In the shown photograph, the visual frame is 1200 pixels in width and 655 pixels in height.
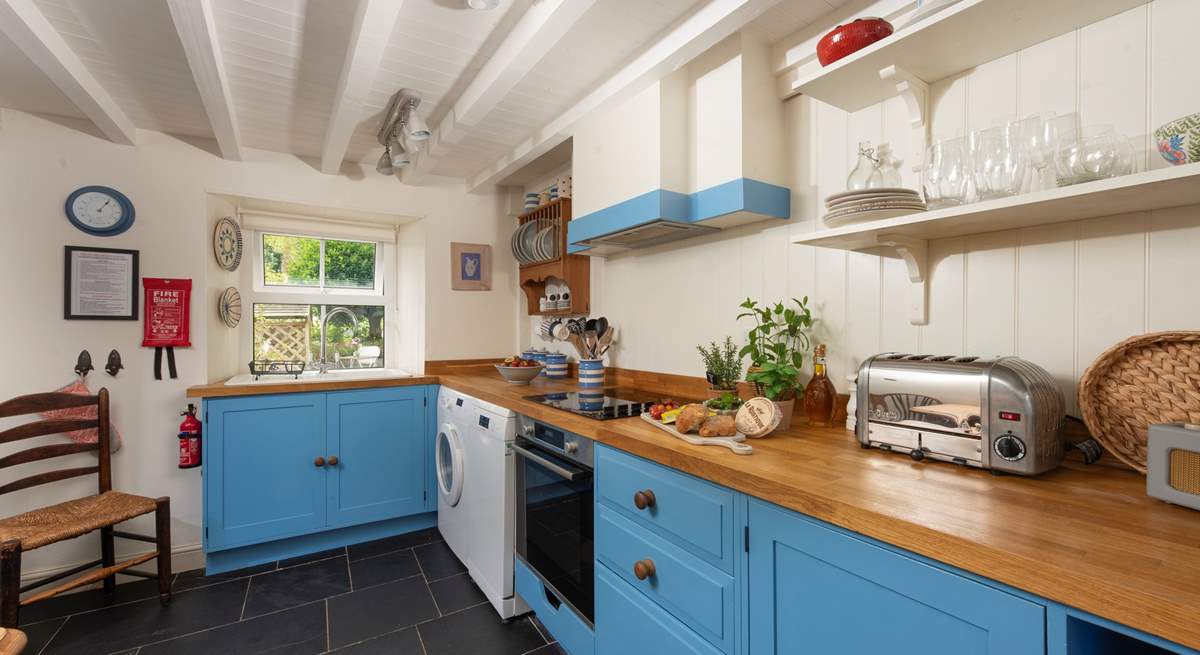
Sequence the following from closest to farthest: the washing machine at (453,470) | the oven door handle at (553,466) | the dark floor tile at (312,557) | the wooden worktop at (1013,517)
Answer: the wooden worktop at (1013,517) < the oven door handle at (553,466) < the washing machine at (453,470) < the dark floor tile at (312,557)

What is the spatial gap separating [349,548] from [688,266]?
7.93ft

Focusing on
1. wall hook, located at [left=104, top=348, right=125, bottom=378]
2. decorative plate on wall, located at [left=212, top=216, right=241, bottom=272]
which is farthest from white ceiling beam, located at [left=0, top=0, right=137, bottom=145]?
wall hook, located at [left=104, top=348, right=125, bottom=378]

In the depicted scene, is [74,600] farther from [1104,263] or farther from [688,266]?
[1104,263]

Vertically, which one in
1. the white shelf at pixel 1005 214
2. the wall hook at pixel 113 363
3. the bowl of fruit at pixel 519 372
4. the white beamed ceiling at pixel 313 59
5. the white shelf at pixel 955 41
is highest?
the white beamed ceiling at pixel 313 59

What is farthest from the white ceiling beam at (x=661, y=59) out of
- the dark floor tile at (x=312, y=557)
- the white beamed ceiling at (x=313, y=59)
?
the dark floor tile at (x=312, y=557)

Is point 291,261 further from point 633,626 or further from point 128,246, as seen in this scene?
point 633,626

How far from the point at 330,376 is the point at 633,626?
258 centimetres

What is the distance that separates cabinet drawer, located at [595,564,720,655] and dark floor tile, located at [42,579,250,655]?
1677 mm

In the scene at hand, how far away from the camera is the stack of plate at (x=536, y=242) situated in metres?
2.90

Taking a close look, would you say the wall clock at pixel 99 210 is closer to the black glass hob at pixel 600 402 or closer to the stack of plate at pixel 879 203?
the black glass hob at pixel 600 402

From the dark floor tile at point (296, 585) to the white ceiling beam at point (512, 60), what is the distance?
224 centimetres

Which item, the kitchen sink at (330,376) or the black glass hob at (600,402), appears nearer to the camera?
the black glass hob at (600,402)

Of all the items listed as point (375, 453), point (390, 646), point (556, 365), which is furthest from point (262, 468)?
point (556, 365)

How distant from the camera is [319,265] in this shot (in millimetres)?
3402
